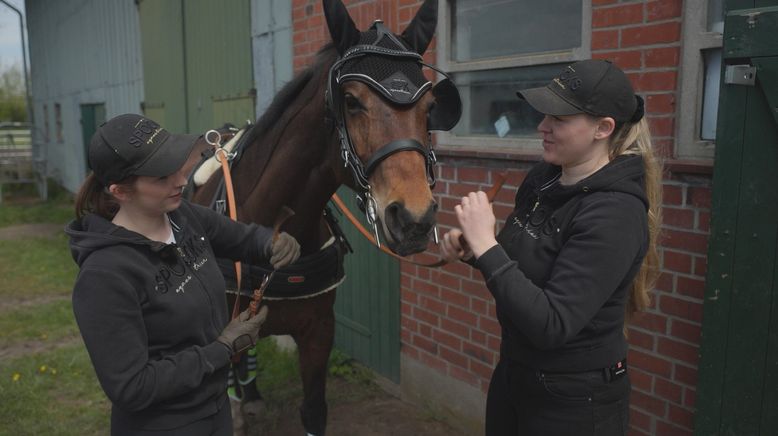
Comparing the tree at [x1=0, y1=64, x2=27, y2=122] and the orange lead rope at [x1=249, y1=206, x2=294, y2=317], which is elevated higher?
the tree at [x1=0, y1=64, x2=27, y2=122]

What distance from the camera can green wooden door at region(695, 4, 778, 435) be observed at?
6.53ft

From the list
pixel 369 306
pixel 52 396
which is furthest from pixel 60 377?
pixel 369 306

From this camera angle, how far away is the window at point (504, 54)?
289 centimetres

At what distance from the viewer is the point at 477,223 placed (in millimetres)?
1617

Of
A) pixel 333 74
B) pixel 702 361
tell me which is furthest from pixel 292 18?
pixel 702 361

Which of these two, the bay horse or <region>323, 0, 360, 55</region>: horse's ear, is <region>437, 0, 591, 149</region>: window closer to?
the bay horse

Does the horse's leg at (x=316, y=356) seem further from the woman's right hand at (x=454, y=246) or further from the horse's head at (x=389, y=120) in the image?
the woman's right hand at (x=454, y=246)

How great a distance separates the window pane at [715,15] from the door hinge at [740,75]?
27cm

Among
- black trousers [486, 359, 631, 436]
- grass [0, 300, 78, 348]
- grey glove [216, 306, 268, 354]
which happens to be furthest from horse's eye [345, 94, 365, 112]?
grass [0, 300, 78, 348]

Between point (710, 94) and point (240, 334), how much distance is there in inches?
77.4

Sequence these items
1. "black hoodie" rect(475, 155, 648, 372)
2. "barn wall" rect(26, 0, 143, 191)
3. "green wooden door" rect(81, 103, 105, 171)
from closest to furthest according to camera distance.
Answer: "black hoodie" rect(475, 155, 648, 372) → "barn wall" rect(26, 0, 143, 191) → "green wooden door" rect(81, 103, 105, 171)

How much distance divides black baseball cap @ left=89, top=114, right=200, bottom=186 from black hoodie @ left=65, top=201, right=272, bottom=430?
17 cm

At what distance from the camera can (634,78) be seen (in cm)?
250

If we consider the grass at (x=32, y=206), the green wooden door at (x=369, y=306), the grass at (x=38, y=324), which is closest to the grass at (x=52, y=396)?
the grass at (x=38, y=324)
